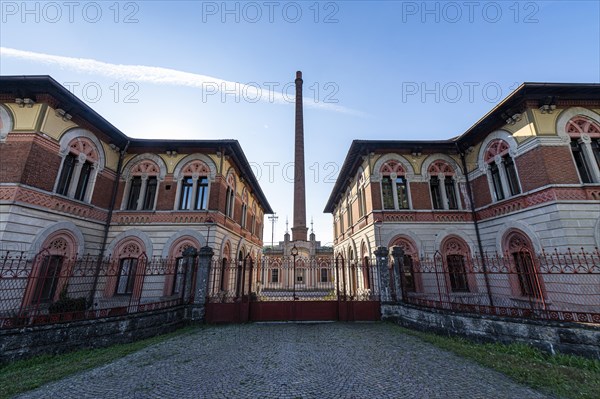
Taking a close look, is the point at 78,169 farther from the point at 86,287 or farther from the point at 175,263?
the point at 175,263

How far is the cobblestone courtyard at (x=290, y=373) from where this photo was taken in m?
4.16

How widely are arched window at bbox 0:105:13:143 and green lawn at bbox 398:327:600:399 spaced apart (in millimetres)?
16506

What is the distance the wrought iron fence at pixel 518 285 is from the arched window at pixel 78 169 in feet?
47.2

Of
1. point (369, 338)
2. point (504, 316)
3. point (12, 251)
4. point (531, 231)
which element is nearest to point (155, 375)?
point (369, 338)

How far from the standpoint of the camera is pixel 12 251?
27.8ft

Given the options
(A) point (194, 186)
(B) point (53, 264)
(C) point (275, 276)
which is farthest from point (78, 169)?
(C) point (275, 276)

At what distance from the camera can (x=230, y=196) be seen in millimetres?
15281

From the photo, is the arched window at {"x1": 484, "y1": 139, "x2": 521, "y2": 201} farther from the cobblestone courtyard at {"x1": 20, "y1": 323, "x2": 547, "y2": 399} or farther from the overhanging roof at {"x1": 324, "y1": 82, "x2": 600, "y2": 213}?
the cobblestone courtyard at {"x1": 20, "y1": 323, "x2": 547, "y2": 399}

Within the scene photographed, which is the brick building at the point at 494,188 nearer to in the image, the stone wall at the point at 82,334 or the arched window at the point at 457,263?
the arched window at the point at 457,263

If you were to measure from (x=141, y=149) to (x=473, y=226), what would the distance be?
18.5 metres

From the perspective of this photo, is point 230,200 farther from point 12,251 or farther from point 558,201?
point 558,201

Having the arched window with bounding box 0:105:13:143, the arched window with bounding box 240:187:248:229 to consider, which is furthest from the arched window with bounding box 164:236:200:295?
the arched window with bounding box 0:105:13:143

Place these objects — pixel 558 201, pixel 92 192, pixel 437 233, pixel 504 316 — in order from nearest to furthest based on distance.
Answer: pixel 504 316 < pixel 558 201 < pixel 92 192 < pixel 437 233

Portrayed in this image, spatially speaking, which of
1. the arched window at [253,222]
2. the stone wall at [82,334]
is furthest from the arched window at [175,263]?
the arched window at [253,222]
